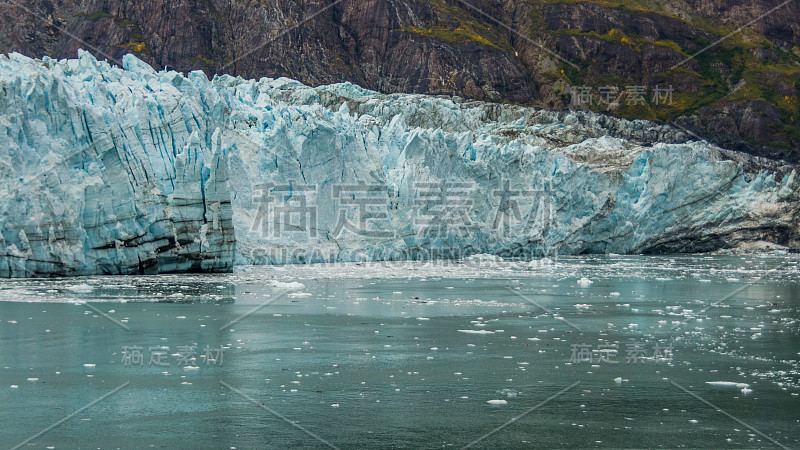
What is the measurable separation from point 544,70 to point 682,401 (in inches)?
2716

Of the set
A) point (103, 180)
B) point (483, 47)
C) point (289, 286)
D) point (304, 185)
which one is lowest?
point (289, 286)

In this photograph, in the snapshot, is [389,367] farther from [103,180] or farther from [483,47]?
[483,47]

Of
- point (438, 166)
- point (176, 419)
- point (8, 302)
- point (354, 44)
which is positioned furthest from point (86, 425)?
point (354, 44)

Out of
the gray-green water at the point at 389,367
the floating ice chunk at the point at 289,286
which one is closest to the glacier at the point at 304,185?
the gray-green water at the point at 389,367

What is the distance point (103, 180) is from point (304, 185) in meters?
7.14

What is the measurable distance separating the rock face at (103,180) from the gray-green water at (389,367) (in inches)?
42.7

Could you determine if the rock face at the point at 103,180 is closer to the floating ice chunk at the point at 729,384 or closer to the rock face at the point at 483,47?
the floating ice chunk at the point at 729,384

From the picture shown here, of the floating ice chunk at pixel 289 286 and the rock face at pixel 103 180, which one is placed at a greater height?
the rock face at pixel 103 180

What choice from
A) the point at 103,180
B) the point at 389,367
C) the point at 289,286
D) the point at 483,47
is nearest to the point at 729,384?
the point at 389,367

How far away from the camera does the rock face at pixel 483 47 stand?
2431 inches

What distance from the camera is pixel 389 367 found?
10.2m

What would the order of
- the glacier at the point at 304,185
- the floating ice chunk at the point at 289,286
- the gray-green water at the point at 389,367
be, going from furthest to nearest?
1. the glacier at the point at 304,185
2. the floating ice chunk at the point at 289,286
3. the gray-green water at the point at 389,367

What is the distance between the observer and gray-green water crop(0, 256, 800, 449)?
751 centimetres

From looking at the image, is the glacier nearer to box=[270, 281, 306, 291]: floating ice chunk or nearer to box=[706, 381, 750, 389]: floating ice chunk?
box=[270, 281, 306, 291]: floating ice chunk
